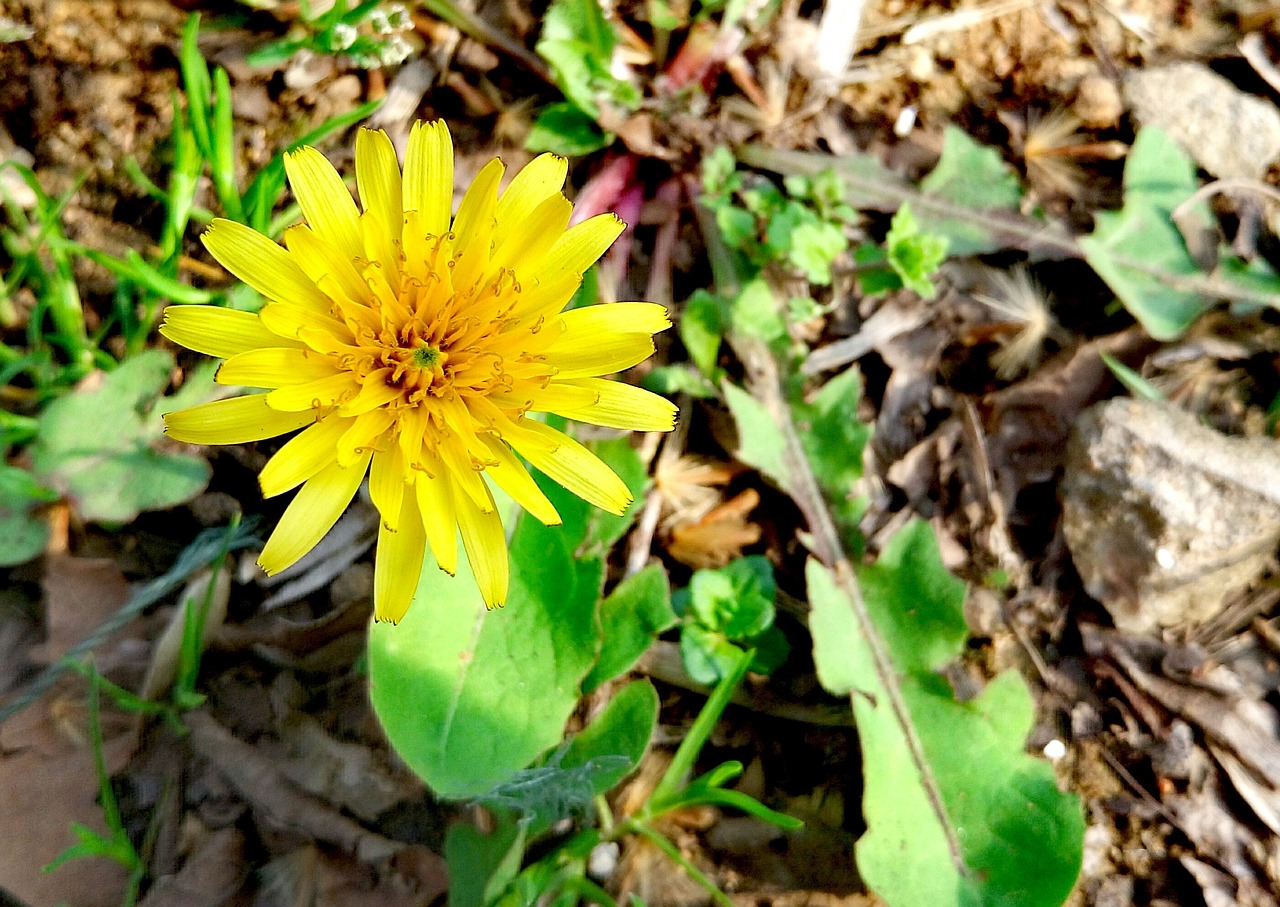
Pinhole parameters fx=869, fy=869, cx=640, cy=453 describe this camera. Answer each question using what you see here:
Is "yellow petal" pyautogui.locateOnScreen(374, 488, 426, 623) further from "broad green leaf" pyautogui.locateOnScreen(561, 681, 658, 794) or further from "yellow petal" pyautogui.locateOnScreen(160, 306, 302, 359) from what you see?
"broad green leaf" pyautogui.locateOnScreen(561, 681, 658, 794)

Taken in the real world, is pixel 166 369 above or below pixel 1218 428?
above

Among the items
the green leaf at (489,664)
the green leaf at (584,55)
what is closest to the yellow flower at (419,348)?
the green leaf at (489,664)

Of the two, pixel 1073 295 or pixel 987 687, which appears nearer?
pixel 987 687

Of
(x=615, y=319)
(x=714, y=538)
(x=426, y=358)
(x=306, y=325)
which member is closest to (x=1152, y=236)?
(x=714, y=538)

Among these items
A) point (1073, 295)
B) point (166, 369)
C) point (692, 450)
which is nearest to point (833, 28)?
point (1073, 295)

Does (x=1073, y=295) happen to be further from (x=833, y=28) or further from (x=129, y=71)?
(x=129, y=71)
